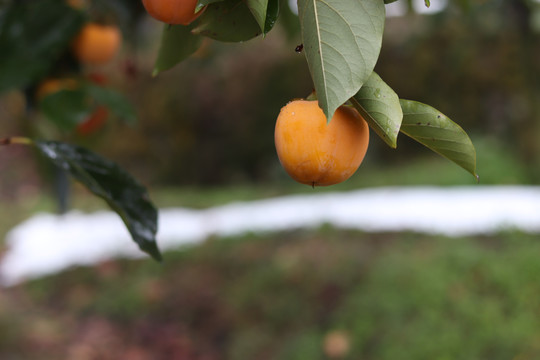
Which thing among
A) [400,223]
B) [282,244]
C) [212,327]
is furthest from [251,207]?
[212,327]

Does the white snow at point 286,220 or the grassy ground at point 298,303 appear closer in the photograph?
the grassy ground at point 298,303

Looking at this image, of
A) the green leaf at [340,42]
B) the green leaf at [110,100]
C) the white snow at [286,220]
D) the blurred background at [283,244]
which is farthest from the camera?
the white snow at [286,220]

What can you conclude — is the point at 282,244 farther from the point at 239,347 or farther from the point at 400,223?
the point at 239,347

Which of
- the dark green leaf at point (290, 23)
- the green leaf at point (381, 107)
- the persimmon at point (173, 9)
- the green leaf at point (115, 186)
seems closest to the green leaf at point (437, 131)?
the green leaf at point (381, 107)

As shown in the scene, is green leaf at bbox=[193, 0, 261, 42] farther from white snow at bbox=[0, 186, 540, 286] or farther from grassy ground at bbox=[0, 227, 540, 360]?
white snow at bbox=[0, 186, 540, 286]

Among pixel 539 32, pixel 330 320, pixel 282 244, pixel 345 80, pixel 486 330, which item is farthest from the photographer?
pixel 539 32

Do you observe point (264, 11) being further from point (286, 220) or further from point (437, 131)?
point (286, 220)

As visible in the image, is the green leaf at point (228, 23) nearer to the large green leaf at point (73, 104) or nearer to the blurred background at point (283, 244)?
the blurred background at point (283, 244)
